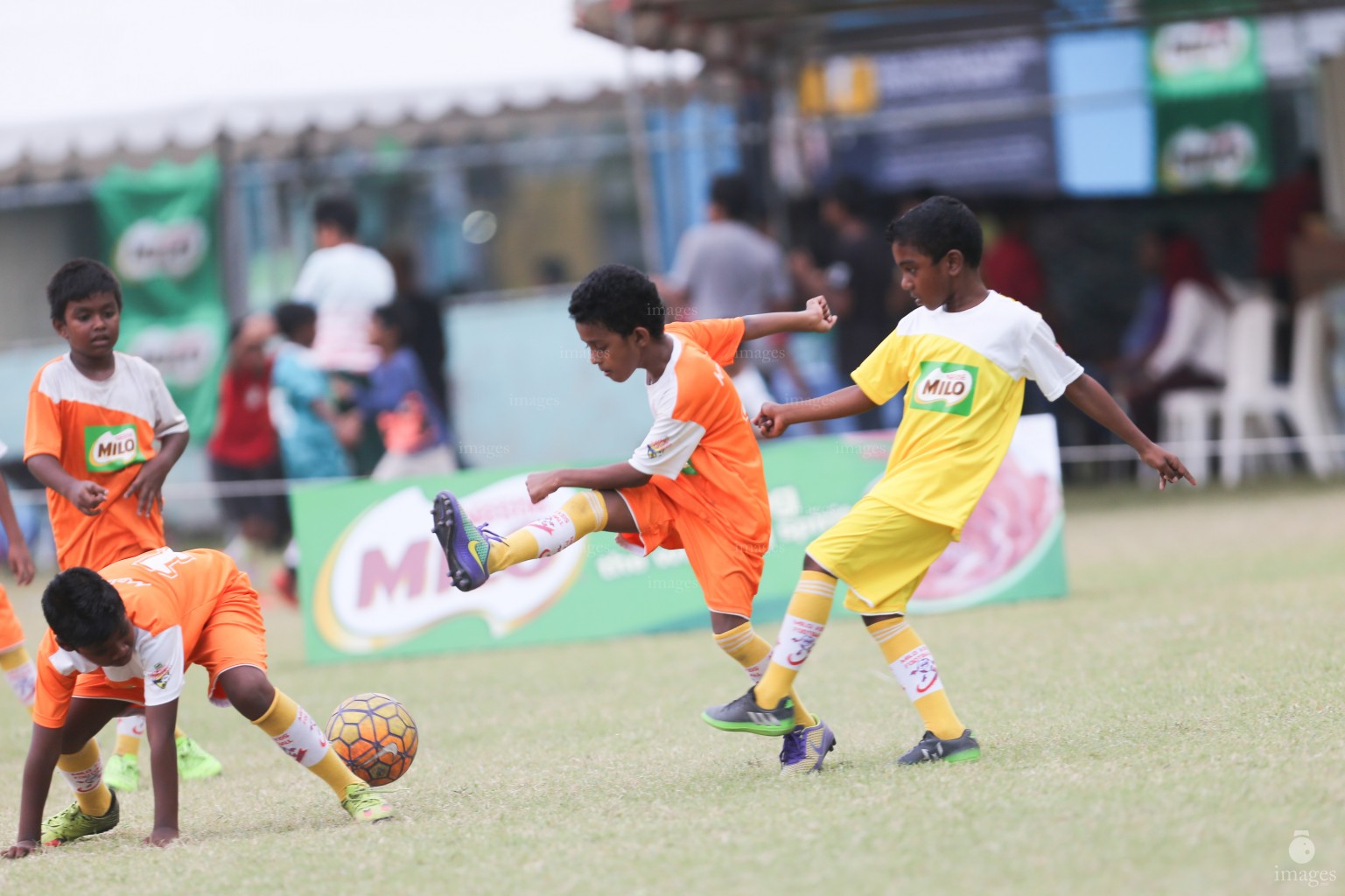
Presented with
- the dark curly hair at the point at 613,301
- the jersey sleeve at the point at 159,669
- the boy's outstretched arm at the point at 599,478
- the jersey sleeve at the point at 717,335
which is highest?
the dark curly hair at the point at 613,301

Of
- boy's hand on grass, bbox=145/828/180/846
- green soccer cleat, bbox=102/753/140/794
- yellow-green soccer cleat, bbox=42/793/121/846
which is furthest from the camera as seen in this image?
green soccer cleat, bbox=102/753/140/794

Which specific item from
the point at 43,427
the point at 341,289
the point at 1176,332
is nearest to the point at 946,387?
the point at 43,427

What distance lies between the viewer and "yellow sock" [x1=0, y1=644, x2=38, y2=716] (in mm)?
6785

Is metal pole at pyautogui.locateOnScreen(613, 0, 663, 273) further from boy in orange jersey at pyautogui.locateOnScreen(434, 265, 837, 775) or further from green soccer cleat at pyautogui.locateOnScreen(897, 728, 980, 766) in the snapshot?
green soccer cleat at pyautogui.locateOnScreen(897, 728, 980, 766)

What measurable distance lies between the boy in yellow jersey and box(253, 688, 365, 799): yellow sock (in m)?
1.24

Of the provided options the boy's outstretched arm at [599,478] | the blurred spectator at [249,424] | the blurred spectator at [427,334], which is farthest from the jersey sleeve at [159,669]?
the blurred spectator at [427,334]

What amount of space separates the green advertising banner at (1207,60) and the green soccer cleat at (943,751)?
A: 621 inches

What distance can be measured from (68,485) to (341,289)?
6.56m

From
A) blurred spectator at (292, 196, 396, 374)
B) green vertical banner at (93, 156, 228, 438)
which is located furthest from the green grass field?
green vertical banner at (93, 156, 228, 438)

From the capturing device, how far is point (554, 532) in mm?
5375

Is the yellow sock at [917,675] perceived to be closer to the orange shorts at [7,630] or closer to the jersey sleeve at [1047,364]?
the jersey sleeve at [1047,364]

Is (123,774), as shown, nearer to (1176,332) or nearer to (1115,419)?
(1115,419)

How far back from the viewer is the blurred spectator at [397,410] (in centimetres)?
1169

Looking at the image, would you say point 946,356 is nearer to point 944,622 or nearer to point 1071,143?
point 944,622
